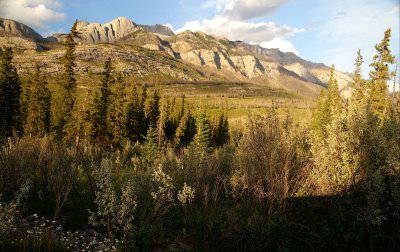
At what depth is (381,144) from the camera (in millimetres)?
8383

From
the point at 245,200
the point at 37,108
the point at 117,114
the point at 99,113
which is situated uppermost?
the point at 245,200

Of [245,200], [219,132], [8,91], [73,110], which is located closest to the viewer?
[245,200]

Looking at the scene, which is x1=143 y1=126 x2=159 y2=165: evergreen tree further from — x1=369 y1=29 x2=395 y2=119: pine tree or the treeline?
x1=369 y1=29 x2=395 y2=119: pine tree

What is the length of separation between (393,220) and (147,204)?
661 cm

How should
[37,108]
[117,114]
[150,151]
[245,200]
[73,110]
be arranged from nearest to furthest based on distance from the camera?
1. [245,200]
2. [150,151]
3. [73,110]
4. [117,114]
5. [37,108]

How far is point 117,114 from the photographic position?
42250mm

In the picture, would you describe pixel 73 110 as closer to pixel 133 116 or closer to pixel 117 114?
pixel 117 114

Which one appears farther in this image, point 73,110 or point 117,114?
point 117,114


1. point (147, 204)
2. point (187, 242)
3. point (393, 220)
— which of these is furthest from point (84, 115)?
point (393, 220)

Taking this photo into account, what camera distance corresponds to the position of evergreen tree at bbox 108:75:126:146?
4141cm

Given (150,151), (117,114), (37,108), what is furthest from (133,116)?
(150,151)

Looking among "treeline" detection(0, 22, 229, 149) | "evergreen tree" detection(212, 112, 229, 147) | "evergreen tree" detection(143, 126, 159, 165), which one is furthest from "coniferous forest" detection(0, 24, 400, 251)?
"evergreen tree" detection(212, 112, 229, 147)

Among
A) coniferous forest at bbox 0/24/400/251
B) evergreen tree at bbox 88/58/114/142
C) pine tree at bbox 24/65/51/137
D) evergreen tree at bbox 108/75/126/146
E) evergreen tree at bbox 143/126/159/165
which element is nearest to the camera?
coniferous forest at bbox 0/24/400/251

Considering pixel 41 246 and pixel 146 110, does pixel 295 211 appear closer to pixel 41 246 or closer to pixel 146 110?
pixel 41 246
